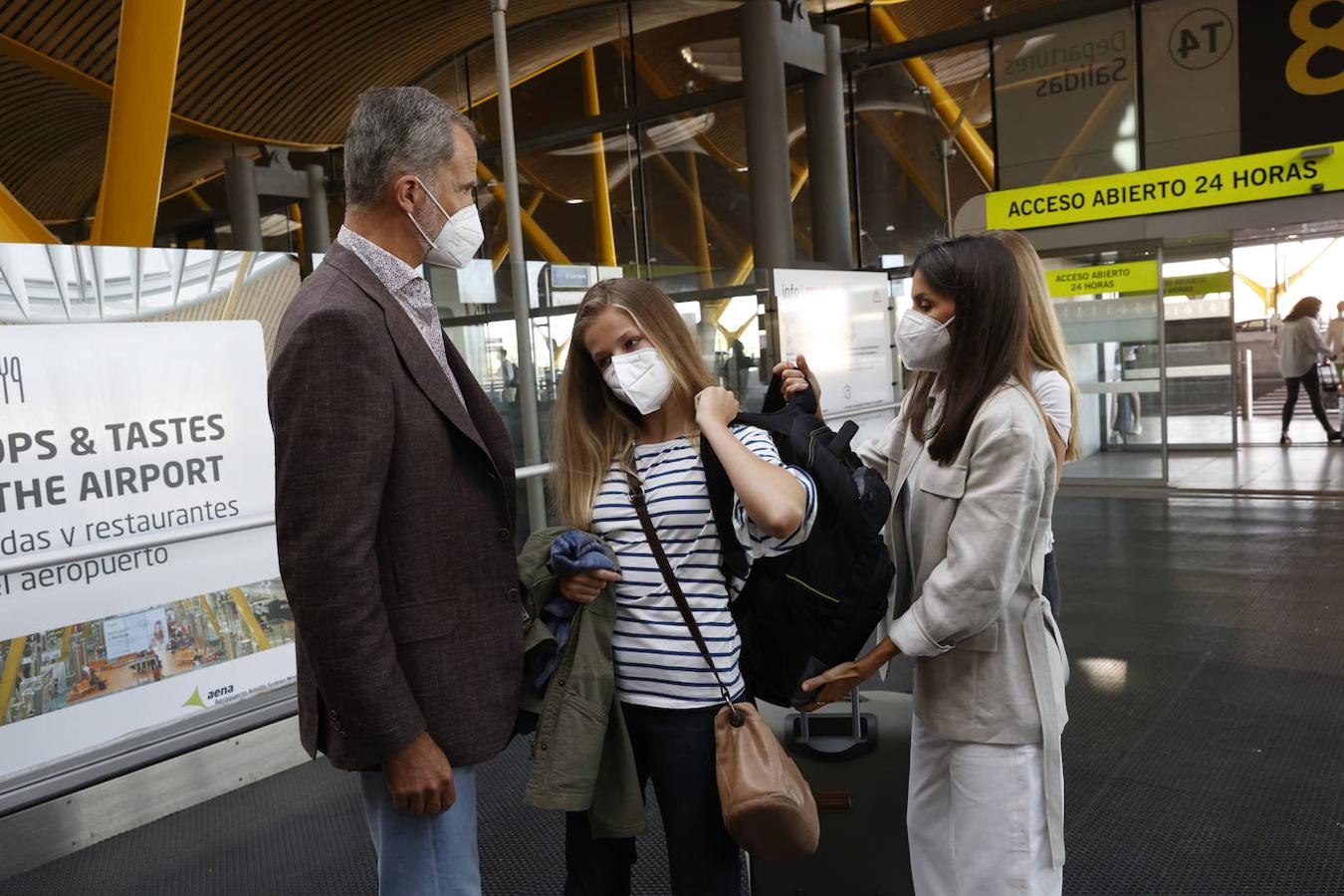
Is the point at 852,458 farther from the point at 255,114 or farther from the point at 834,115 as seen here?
the point at 255,114

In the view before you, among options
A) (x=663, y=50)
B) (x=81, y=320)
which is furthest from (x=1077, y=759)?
(x=663, y=50)

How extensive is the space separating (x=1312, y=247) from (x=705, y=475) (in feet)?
72.6

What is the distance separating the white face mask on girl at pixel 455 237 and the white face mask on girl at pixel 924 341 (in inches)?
35.9

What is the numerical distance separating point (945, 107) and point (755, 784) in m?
12.7

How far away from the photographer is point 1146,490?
10.5m

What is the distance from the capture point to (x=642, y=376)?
5.96 ft

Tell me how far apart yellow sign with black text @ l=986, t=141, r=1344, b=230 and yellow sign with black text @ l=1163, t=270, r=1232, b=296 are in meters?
1.28

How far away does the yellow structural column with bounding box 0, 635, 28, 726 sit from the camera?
11.6 ft

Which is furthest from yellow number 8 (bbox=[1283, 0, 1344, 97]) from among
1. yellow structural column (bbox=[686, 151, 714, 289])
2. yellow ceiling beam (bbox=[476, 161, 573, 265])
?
yellow ceiling beam (bbox=[476, 161, 573, 265])

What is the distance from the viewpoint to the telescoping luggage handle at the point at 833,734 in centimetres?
232

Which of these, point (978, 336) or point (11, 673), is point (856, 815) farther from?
point (11, 673)

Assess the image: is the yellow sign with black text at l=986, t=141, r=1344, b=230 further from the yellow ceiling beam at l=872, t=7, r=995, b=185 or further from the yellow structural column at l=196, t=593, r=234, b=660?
the yellow structural column at l=196, t=593, r=234, b=660

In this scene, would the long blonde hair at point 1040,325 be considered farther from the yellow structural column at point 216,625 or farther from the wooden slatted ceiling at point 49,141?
the wooden slatted ceiling at point 49,141

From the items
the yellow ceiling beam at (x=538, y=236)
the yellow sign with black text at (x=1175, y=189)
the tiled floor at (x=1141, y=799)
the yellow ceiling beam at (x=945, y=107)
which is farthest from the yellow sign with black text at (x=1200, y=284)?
the yellow ceiling beam at (x=538, y=236)
